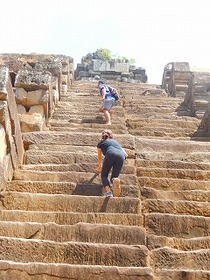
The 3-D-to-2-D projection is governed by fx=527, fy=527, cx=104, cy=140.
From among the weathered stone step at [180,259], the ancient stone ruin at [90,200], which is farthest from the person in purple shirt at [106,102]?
the weathered stone step at [180,259]

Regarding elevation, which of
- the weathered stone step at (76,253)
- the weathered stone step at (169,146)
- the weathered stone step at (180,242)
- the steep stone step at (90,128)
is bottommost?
the steep stone step at (90,128)

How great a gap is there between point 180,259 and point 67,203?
1534mm

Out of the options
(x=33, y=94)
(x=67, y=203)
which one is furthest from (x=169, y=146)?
(x=67, y=203)

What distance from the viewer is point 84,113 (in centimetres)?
1092

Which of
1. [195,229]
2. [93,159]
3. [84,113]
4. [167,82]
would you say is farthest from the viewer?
[167,82]

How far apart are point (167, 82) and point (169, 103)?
14.4ft

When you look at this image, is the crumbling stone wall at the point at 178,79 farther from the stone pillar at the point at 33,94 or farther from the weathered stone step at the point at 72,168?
the weathered stone step at the point at 72,168

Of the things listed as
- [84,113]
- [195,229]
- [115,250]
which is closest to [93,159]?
[195,229]

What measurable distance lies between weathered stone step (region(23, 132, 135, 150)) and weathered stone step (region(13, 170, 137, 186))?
50.8 inches

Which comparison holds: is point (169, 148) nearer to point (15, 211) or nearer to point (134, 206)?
point (134, 206)

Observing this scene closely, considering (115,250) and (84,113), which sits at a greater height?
(115,250)

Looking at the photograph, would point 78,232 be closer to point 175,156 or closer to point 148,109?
point 175,156

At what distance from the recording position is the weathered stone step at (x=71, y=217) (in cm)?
514

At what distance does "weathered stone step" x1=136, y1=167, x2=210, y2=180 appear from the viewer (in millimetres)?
6668
